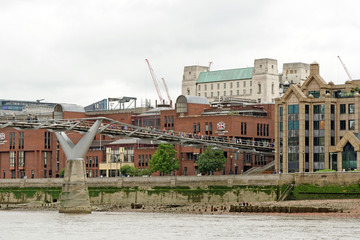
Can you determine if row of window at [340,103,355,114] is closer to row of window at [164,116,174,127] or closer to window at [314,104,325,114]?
window at [314,104,325,114]

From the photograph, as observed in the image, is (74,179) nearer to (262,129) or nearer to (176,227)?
(176,227)

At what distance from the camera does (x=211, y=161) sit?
160250 mm

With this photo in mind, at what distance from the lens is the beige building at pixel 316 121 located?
144m

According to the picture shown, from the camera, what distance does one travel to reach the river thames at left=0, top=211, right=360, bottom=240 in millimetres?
90750

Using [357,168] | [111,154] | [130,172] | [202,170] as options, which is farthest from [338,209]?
[111,154]

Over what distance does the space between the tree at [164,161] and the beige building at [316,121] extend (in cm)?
2493

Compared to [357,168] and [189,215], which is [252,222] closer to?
[189,215]

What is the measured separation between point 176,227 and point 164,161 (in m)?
65.3

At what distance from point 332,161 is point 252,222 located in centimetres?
4101

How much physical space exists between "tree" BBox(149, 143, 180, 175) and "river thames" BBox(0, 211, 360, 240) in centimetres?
4343

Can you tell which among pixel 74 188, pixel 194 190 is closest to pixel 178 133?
pixel 194 190

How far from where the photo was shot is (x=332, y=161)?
143m

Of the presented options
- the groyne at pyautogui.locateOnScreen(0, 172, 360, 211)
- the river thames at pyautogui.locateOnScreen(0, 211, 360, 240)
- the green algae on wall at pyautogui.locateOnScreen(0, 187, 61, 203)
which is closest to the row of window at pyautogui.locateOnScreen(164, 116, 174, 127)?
the groyne at pyautogui.locateOnScreen(0, 172, 360, 211)

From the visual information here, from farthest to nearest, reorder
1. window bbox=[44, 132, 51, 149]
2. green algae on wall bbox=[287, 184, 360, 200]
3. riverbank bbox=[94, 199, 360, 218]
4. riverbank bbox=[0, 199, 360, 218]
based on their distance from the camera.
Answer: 1. window bbox=[44, 132, 51, 149]
2. green algae on wall bbox=[287, 184, 360, 200]
3. riverbank bbox=[0, 199, 360, 218]
4. riverbank bbox=[94, 199, 360, 218]
